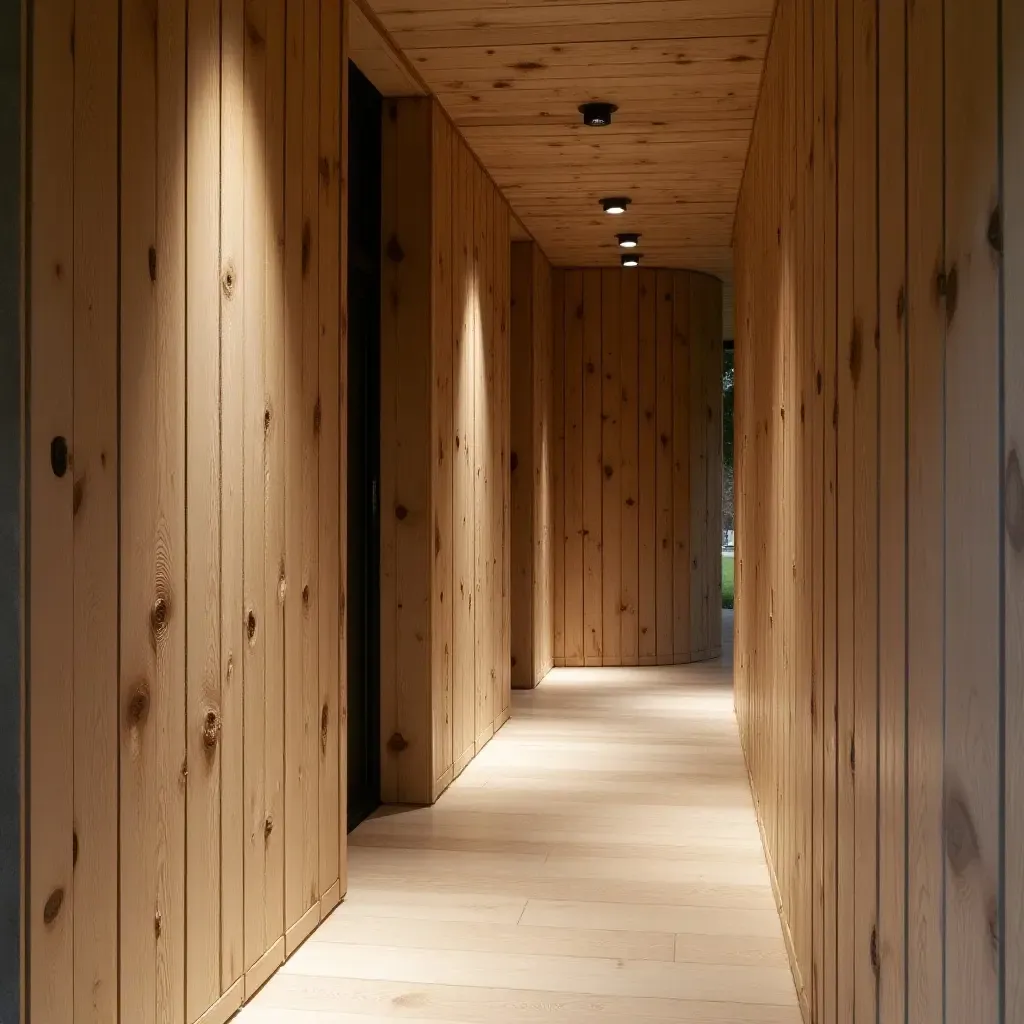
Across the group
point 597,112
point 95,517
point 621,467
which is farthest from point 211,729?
point 621,467

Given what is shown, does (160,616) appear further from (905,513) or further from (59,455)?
(905,513)

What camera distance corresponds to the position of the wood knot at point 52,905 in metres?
1.79

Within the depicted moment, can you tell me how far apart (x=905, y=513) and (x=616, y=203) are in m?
4.83

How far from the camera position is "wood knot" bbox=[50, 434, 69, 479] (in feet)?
5.92

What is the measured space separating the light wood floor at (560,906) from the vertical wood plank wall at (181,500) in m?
0.23

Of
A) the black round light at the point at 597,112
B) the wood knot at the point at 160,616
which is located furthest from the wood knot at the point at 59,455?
the black round light at the point at 597,112

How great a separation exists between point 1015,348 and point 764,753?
125 inches

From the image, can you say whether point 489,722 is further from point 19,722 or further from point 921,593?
point 921,593

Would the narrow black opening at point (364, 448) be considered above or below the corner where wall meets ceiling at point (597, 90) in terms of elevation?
below

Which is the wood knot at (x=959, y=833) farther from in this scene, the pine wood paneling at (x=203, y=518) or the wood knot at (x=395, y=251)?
the wood knot at (x=395, y=251)

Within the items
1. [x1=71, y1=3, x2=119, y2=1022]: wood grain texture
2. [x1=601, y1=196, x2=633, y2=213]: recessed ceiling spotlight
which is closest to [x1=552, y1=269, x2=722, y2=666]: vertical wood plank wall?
[x1=601, y1=196, x2=633, y2=213]: recessed ceiling spotlight

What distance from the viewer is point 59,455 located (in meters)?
1.82

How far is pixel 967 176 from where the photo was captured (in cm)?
114

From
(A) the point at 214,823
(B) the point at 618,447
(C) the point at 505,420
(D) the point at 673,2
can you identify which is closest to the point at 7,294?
(A) the point at 214,823
